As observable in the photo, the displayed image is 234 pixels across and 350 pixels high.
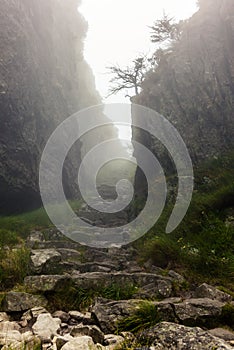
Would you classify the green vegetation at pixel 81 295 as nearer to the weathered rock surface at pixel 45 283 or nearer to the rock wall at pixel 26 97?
the weathered rock surface at pixel 45 283

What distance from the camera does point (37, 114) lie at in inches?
946

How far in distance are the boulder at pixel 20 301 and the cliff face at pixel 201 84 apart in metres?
15.5

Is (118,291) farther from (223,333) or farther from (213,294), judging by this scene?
(223,333)

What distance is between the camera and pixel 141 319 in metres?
5.00

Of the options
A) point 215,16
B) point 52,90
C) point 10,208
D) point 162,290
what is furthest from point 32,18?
point 162,290

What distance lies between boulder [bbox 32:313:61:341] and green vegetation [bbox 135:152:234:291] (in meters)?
A: 4.35

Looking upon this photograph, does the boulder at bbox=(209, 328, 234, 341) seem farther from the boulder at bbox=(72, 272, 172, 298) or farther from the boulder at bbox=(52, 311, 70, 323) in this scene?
the boulder at bbox=(52, 311, 70, 323)

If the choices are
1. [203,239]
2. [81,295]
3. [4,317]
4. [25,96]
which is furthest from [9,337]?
[25,96]

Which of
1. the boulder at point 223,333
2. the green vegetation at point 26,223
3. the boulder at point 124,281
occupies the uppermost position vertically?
the green vegetation at point 26,223

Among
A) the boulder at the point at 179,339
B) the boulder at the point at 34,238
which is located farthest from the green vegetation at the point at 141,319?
the boulder at the point at 34,238

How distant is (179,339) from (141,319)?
1166mm

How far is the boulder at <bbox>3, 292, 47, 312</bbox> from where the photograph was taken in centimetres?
583

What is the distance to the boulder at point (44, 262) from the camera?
25.6 feet

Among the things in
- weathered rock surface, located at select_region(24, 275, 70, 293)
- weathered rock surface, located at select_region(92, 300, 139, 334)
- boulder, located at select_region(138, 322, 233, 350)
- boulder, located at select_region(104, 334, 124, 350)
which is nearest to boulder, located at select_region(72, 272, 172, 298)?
weathered rock surface, located at select_region(24, 275, 70, 293)
